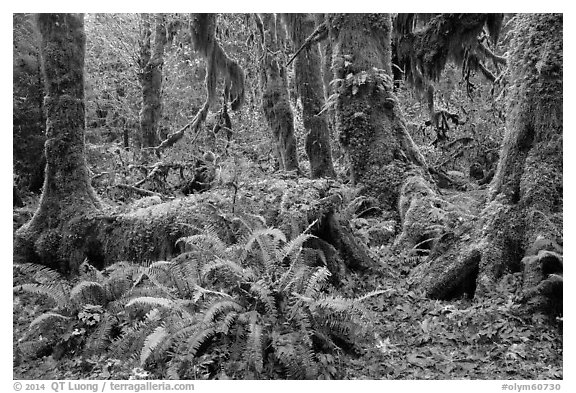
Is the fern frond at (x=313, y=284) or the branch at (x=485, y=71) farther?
the branch at (x=485, y=71)

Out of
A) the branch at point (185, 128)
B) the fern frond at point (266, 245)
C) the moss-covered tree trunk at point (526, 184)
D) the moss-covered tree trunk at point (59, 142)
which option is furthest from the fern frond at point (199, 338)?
the branch at point (185, 128)

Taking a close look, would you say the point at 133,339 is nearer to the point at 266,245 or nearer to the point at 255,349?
the point at 255,349

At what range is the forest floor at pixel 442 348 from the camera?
4.25m

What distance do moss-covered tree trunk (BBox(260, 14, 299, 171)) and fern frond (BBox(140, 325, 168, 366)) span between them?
8.47m

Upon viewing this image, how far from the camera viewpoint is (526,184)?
17.1ft

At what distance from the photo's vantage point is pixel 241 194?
6.52 meters

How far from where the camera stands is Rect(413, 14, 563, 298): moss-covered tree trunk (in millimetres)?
5027

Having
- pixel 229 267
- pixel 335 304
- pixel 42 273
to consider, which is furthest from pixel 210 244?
pixel 42 273

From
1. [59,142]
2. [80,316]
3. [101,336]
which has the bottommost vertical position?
[101,336]

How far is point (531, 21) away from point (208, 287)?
5.15 meters

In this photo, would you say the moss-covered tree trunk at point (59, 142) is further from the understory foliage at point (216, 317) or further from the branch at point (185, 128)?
the branch at point (185, 128)

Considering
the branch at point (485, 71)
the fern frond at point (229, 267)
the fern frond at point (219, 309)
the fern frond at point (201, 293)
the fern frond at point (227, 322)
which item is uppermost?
the branch at point (485, 71)

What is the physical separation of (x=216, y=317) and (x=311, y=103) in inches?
337

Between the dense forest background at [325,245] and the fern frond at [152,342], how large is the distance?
2 centimetres
